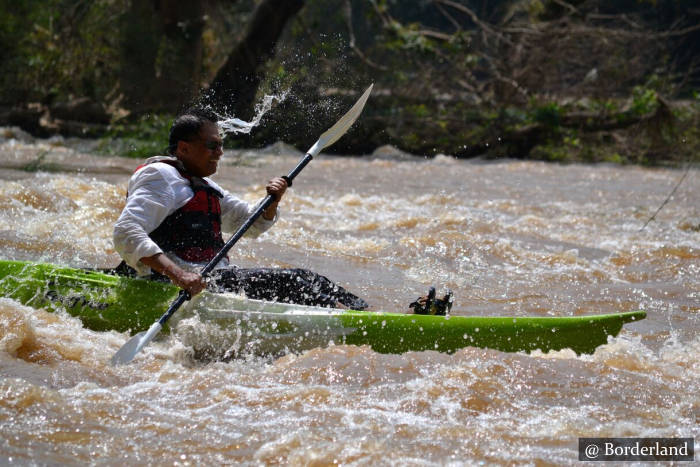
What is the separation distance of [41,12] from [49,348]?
40.0 feet

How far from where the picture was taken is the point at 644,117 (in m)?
13.5

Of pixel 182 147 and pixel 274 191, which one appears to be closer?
pixel 182 147

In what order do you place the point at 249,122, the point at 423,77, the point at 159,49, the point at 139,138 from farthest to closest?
1. the point at 159,49
2. the point at 423,77
3. the point at 139,138
4. the point at 249,122

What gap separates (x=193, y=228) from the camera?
Result: 12.6 ft

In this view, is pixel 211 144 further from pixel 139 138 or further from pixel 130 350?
pixel 139 138

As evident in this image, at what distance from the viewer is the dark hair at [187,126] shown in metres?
3.88

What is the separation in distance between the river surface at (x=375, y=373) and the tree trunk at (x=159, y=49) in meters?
7.99

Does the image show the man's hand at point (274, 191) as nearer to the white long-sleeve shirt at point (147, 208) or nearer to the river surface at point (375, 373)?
the white long-sleeve shirt at point (147, 208)

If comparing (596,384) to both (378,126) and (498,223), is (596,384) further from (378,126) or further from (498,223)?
A: (378,126)

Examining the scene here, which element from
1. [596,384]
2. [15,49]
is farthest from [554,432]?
[15,49]

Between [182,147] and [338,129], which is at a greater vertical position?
[338,129]

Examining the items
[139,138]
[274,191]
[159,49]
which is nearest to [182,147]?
[274,191]

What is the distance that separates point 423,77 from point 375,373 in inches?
452

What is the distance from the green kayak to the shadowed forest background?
30.1 ft
